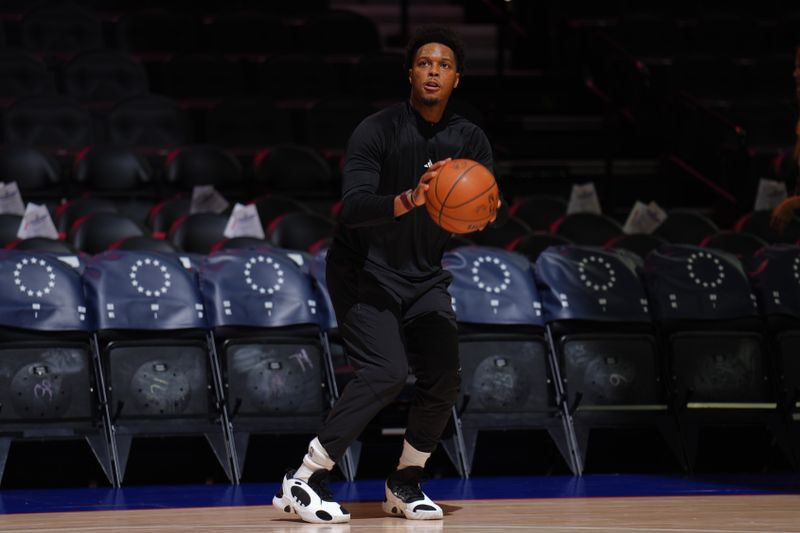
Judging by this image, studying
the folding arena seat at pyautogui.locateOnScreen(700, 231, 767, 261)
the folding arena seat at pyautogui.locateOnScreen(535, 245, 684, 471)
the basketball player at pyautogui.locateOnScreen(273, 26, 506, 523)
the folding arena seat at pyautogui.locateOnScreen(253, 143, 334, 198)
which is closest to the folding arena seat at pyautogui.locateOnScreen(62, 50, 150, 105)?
the folding arena seat at pyautogui.locateOnScreen(253, 143, 334, 198)

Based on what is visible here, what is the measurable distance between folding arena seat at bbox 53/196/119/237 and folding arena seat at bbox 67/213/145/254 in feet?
0.42

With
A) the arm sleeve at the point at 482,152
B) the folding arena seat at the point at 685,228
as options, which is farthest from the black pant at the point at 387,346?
the folding arena seat at the point at 685,228

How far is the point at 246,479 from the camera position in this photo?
20.4ft

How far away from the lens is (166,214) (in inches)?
329

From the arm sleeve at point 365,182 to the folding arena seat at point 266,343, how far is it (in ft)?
5.41

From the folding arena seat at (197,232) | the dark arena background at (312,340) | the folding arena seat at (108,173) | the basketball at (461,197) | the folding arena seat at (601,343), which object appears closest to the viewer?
the basketball at (461,197)

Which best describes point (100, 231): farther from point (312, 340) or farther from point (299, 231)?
point (312, 340)

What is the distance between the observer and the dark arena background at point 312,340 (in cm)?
561

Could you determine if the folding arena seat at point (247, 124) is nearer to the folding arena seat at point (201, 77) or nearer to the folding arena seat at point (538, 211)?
the folding arena seat at point (201, 77)

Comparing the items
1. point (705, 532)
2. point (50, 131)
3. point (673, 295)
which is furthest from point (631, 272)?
point (50, 131)

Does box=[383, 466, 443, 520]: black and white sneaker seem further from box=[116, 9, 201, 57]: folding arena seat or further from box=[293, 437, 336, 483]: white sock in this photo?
box=[116, 9, 201, 57]: folding arena seat

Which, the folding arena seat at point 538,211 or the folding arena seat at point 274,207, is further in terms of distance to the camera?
the folding arena seat at point 538,211

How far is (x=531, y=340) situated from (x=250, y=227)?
6.42 feet

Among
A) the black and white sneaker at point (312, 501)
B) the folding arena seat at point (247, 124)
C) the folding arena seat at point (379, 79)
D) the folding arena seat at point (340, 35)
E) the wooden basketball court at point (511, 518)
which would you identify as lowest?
the wooden basketball court at point (511, 518)
